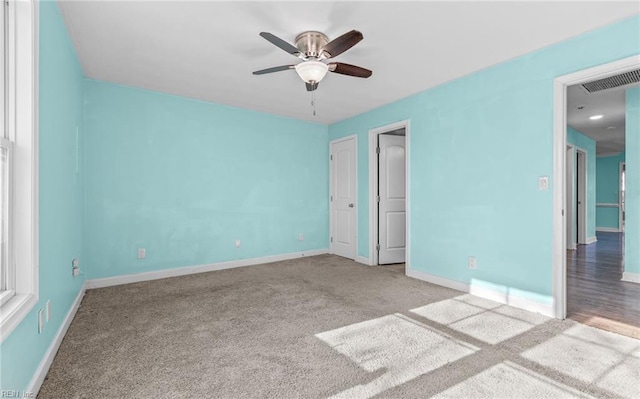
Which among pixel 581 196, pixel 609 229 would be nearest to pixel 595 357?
pixel 581 196

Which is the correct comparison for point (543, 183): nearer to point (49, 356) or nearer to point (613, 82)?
point (613, 82)

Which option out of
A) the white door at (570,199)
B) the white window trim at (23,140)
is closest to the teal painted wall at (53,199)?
the white window trim at (23,140)

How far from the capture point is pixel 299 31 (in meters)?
2.52

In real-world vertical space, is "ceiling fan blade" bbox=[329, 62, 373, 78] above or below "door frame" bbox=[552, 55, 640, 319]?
above

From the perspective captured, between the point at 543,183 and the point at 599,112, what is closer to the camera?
the point at 543,183

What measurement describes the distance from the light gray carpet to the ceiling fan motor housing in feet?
7.63

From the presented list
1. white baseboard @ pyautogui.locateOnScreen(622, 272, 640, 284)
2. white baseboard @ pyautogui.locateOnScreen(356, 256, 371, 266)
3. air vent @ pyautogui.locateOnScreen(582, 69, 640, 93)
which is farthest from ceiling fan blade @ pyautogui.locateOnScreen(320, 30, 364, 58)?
white baseboard @ pyautogui.locateOnScreen(622, 272, 640, 284)

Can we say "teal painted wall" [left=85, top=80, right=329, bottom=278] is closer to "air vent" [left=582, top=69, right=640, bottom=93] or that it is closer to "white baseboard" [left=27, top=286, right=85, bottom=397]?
"white baseboard" [left=27, top=286, right=85, bottom=397]

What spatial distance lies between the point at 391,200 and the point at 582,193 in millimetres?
5033

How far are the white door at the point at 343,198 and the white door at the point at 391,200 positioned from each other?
1.69 ft

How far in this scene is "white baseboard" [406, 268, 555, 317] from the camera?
9.34 ft

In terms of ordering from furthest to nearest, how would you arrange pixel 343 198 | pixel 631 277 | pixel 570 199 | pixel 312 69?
1. pixel 570 199
2. pixel 343 198
3. pixel 631 277
4. pixel 312 69

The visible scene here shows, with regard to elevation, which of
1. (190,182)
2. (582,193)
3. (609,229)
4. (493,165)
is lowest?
(609,229)

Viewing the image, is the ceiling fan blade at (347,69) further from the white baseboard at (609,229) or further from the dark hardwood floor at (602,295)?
the white baseboard at (609,229)
